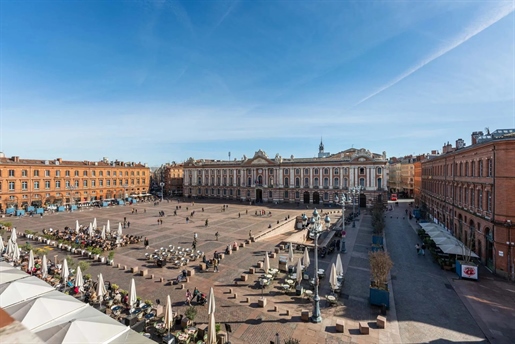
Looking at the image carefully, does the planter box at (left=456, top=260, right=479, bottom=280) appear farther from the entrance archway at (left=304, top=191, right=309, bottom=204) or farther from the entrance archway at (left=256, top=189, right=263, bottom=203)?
the entrance archway at (left=256, top=189, right=263, bottom=203)

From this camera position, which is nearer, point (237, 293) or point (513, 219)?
point (237, 293)

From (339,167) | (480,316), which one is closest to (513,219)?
(480,316)

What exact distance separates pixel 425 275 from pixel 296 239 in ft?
46.0

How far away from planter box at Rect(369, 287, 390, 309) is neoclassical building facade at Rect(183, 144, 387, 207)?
46.9 meters

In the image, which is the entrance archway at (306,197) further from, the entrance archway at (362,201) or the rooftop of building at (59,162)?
the rooftop of building at (59,162)

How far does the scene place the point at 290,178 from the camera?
69188 mm

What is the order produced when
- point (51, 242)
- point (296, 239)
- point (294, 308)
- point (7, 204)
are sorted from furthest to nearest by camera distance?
point (7, 204) → point (296, 239) → point (51, 242) → point (294, 308)

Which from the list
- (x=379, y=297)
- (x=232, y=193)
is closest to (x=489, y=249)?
(x=379, y=297)

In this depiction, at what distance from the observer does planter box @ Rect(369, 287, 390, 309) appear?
49.6 feet

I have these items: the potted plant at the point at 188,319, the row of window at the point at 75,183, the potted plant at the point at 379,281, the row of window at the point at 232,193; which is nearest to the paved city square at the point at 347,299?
the potted plant at the point at 379,281

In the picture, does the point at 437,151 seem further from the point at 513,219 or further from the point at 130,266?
the point at 130,266

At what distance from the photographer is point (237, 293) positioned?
1720 cm

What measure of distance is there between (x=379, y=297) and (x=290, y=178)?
54204mm

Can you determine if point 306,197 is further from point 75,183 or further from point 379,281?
point 75,183
